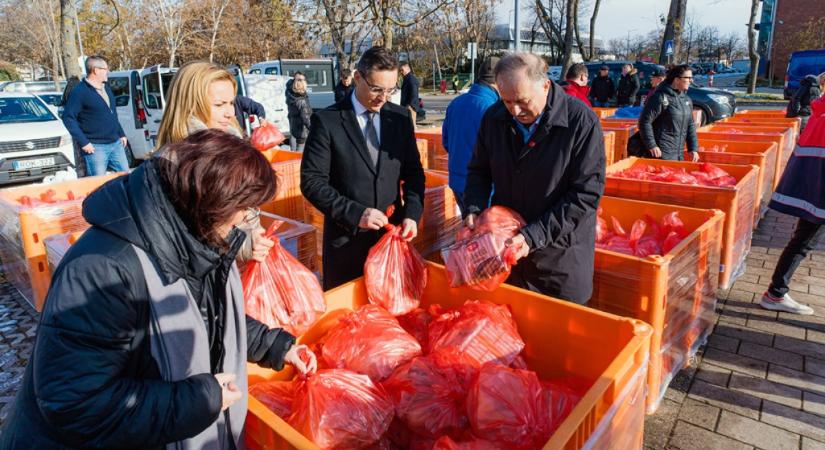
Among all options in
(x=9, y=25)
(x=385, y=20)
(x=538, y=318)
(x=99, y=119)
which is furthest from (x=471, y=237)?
(x=9, y=25)

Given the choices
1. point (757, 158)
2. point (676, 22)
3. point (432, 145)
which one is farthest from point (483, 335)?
point (676, 22)

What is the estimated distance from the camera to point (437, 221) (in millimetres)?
3979

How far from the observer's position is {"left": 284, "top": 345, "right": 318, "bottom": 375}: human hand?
170 cm

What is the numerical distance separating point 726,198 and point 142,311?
3.98 m

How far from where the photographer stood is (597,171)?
2281 millimetres

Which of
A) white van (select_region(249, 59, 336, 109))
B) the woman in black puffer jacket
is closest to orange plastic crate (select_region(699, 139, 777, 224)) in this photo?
the woman in black puffer jacket

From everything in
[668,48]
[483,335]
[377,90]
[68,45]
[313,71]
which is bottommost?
[483,335]

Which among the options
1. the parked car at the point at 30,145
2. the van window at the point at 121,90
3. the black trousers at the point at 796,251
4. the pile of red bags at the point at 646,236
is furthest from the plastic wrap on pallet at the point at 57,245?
the van window at the point at 121,90

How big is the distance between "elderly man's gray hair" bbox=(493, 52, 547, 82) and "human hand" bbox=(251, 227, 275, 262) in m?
1.17

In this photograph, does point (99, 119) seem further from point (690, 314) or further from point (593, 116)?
point (690, 314)

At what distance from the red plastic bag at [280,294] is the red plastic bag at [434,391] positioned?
1.44 ft

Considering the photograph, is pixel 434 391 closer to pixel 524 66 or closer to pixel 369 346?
pixel 369 346

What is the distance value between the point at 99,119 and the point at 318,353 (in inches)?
217

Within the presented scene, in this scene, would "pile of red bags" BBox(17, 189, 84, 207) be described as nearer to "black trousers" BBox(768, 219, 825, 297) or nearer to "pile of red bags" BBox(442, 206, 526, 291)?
"pile of red bags" BBox(442, 206, 526, 291)
